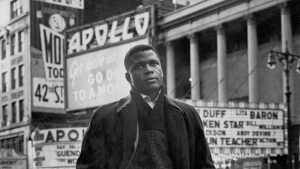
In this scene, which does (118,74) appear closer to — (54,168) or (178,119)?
(54,168)

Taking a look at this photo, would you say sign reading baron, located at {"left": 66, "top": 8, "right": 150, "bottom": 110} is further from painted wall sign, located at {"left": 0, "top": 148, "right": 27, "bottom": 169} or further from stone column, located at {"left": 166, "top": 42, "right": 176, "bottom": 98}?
painted wall sign, located at {"left": 0, "top": 148, "right": 27, "bottom": 169}

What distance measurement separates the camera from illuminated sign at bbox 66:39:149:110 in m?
38.0

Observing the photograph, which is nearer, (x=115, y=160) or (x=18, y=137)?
(x=115, y=160)

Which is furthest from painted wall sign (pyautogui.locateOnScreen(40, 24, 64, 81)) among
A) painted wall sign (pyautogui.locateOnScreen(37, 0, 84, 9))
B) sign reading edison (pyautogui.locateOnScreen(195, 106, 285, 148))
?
sign reading edison (pyautogui.locateOnScreen(195, 106, 285, 148))

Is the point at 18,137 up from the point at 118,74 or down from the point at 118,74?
down

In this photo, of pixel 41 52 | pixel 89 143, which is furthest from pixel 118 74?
pixel 89 143

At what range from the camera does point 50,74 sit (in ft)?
167

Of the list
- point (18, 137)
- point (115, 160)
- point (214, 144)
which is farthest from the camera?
point (18, 137)

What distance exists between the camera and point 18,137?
5541cm

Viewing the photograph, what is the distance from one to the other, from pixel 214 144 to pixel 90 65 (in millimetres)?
20675

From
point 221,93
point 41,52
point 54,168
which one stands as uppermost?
point 41,52

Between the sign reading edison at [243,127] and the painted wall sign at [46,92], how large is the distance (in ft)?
102

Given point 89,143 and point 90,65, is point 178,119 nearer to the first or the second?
point 89,143

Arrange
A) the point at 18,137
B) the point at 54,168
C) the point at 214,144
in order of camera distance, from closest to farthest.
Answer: the point at 214,144
the point at 54,168
the point at 18,137
